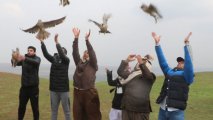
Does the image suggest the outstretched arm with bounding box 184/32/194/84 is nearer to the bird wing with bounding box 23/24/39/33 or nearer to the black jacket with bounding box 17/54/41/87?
the bird wing with bounding box 23/24/39/33

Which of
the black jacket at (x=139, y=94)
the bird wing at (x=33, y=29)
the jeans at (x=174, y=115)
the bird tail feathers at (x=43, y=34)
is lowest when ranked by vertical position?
the jeans at (x=174, y=115)

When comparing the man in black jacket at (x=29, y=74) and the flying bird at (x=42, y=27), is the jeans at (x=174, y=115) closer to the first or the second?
the flying bird at (x=42, y=27)

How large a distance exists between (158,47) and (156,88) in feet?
49.4

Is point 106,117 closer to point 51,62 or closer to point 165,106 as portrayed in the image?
point 51,62

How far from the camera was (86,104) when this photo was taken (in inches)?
401

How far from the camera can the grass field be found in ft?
48.7

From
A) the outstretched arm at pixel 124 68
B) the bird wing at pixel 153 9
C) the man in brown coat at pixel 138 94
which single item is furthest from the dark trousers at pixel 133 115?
the bird wing at pixel 153 9

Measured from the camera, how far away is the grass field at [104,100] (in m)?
14.8

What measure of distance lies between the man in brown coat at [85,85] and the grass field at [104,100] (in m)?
3.60

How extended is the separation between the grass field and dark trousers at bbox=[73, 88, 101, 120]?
3555 millimetres

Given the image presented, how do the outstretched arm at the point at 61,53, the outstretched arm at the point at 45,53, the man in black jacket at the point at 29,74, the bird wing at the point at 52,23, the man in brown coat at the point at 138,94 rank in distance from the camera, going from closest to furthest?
the man in brown coat at the point at 138,94 → the bird wing at the point at 52,23 → the outstretched arm at the point at 61,53 → the outstretched arm at the point at 45,53 → the man in black jacket at the point at 29,74

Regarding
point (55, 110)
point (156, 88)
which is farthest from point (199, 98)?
point (55, 110)

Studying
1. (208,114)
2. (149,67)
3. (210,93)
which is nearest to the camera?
(149,67)

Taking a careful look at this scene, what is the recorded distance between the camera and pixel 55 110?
37.8ft
